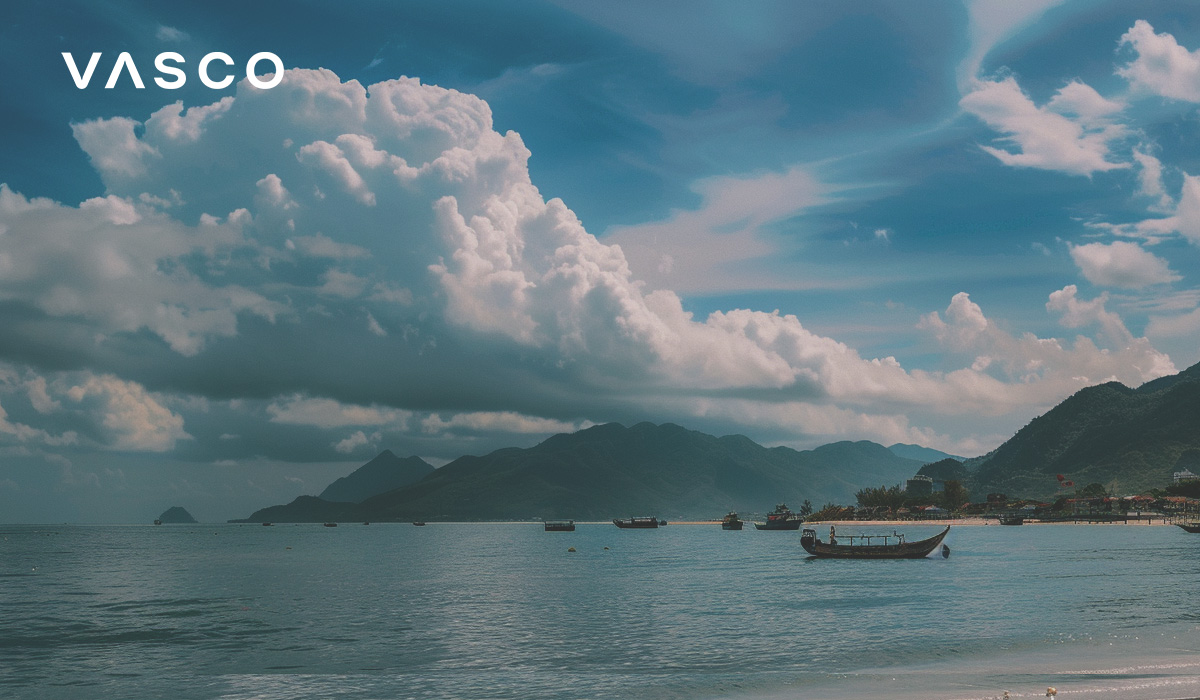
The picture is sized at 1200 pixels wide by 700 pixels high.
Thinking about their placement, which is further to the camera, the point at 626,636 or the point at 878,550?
the point at 878,550

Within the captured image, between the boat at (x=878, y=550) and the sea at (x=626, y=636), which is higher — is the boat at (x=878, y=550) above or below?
below

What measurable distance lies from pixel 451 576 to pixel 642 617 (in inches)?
1922

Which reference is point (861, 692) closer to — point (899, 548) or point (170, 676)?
point (170, 676)

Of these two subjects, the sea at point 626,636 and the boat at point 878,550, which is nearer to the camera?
the sea at point 626,636

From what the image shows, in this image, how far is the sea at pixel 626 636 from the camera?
33812 mm

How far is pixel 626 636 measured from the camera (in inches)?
1893

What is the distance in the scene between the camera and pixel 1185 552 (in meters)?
116

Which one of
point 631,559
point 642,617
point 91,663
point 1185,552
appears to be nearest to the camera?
point 91,663

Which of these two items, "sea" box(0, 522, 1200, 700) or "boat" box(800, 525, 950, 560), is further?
"boat" box(800, 525, 950, 560)

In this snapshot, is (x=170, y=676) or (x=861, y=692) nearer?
(x=861, y=692)

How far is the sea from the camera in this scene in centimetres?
3381

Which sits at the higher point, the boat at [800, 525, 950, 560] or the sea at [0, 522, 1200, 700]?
the sea at [0, 522, 1200, 700]

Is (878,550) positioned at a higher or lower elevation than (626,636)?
lower

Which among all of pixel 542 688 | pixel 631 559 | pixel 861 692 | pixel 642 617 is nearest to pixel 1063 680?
pixel 861 692
